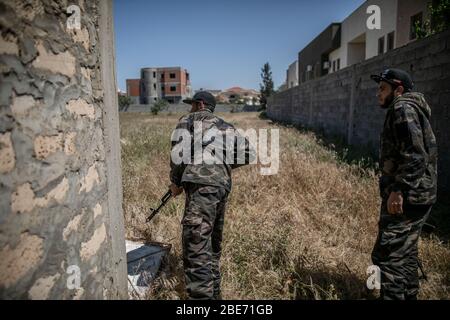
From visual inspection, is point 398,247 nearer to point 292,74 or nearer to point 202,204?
point 202,204

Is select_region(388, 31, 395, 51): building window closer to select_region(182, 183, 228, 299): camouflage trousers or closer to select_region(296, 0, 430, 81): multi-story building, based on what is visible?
select_region(296, 0, 430, 81): multi-story building

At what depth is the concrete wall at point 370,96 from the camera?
14.0ft

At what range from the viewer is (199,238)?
2391 millimetres

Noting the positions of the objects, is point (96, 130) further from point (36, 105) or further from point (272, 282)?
point (272, 282)

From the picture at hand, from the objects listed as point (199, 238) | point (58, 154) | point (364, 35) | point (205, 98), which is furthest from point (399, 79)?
point (364, 35)

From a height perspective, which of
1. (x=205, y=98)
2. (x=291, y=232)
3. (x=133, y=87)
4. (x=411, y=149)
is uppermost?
(x=133, y=87)

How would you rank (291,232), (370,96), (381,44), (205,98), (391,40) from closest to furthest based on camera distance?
(205,98) → (291,232) → (370,96) → (391,40) → (381,44)

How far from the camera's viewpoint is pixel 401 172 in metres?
2.23

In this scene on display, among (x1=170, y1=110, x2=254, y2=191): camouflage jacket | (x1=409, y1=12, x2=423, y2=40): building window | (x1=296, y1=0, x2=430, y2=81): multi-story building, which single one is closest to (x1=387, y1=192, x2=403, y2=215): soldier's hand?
(x1=170, y1=110, x2=254, y2=191): camouflage jacket

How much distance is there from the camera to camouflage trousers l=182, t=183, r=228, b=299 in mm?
2367

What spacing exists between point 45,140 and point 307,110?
1282cm

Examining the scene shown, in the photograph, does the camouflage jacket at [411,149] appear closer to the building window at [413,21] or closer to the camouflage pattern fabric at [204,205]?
the camouflage pattern fabric at [204,205]

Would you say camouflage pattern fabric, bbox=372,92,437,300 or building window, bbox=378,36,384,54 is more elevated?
building window, bbox=378,36,384,54

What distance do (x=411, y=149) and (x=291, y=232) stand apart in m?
1.71
